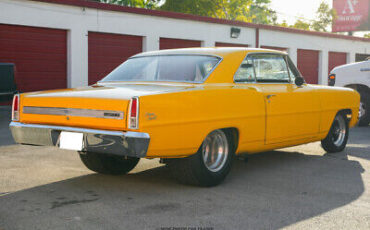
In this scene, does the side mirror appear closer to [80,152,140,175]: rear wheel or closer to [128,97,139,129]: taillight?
[80,152,140,175]: rear wheel

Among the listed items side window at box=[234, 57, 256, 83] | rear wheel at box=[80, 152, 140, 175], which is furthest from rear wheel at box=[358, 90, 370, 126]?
rear wheel at box=[80, 152, 140, 175]

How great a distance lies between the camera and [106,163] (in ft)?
18.1

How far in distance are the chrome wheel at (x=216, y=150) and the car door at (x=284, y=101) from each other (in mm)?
679

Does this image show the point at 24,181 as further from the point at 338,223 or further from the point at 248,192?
the point at 338,223

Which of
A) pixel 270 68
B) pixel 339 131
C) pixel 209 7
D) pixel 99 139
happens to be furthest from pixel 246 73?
pixel 209 7

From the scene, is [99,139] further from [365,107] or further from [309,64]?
[309,64]

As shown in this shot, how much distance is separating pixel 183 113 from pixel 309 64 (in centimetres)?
2198

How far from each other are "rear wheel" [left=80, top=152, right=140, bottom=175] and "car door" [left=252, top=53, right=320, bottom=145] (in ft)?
5.21

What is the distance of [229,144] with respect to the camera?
516cm

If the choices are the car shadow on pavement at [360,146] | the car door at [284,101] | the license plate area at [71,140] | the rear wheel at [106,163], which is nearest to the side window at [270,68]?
the car door at [284,101]

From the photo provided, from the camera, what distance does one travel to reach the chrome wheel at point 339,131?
7.42 meters

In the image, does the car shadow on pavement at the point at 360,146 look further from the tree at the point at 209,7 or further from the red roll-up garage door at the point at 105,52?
the tree at the point at 209,7

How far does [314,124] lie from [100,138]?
3197 mm

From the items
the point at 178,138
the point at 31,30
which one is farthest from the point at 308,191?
the point at 31,30
